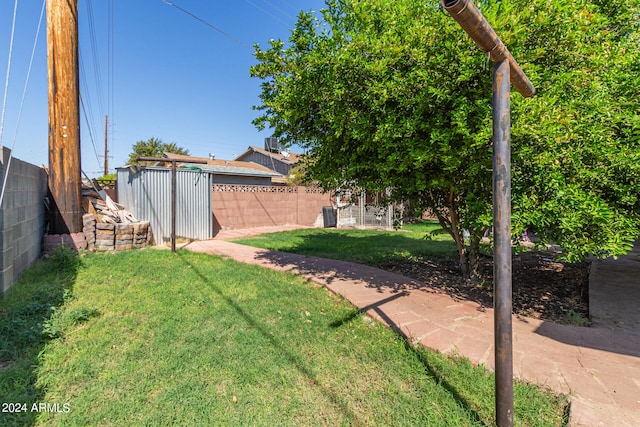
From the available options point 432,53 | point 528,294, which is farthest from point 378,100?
point 528,294

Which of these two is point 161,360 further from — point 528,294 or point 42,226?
point 42,226

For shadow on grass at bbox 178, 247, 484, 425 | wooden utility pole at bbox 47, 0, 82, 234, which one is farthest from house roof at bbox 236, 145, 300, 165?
shadow on grass at bbox 178, 247, 484, 425

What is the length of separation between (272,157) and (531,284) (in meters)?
22.5

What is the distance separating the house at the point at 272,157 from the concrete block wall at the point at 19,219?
61.0 ft

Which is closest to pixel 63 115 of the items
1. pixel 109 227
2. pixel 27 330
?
pixel 109 227

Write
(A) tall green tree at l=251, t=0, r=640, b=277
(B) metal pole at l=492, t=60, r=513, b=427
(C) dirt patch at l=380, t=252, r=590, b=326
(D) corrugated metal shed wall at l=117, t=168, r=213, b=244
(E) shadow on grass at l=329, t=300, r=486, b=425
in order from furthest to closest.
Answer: (D) corrugated metal shed wall at l=117, t=168, r=213, b=244
(C) dirt patch at l=380, t=252, r=590, b=326
(A) tall green tree at l=251, t=0, r=640, b=277
(E) shadow on grass at l=329, t=300, r=486, b=425
(B) metal pole at l=492, t=60, r=513, b=427

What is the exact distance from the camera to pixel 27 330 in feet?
9.32

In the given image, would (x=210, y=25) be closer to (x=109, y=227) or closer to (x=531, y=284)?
(x=109, y=227)

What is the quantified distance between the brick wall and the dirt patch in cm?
719

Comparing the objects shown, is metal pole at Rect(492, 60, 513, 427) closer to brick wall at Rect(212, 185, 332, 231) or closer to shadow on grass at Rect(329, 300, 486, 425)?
shadow on grass at Rect(329, 300, 486, 425)

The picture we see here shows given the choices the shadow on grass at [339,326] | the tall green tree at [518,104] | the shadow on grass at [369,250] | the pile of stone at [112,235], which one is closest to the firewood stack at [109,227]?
the pile of stone at [112,235]

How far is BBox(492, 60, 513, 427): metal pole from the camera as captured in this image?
1.71 metres

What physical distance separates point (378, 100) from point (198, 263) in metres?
4.70

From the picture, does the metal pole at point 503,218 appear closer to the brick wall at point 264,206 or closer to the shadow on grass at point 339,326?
the shadow on grass at point 339,326
